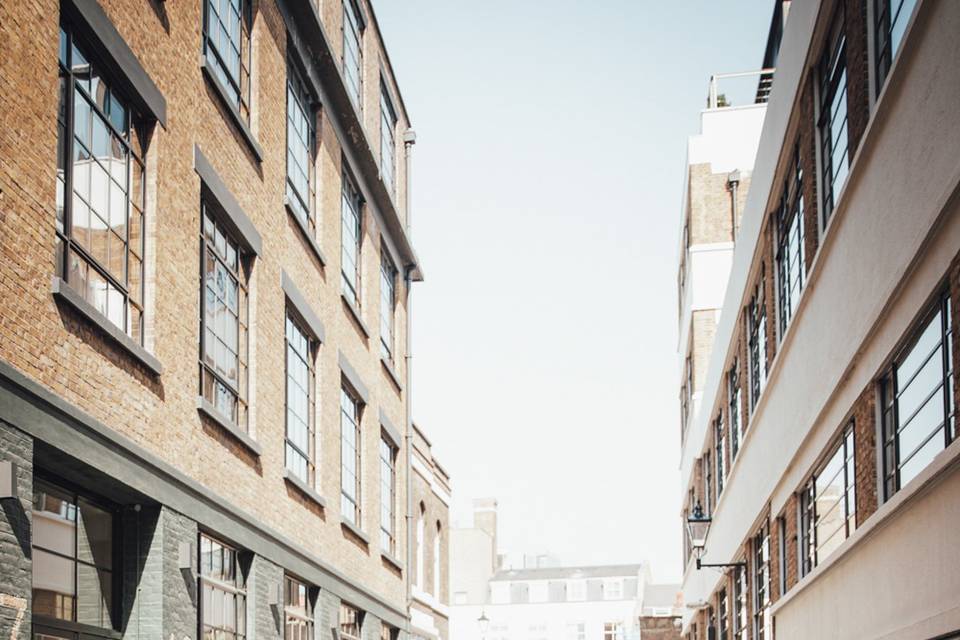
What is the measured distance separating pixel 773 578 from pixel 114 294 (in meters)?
10.5

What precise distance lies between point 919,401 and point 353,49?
1563 centimetres

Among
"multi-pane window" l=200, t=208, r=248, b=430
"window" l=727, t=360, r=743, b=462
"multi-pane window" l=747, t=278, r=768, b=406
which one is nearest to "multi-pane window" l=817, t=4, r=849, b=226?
"multi-pane window" l=747, t=278, r=768, b=406

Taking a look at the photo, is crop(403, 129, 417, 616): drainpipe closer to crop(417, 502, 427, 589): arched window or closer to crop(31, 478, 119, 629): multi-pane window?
crop(417, 502, 427, 589): arched window

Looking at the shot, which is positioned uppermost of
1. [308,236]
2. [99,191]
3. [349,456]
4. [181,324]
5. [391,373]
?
[308,236]

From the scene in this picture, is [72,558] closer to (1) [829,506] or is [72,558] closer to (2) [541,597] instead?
(1) [829,506]

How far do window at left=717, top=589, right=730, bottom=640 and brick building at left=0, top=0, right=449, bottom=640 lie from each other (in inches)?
303

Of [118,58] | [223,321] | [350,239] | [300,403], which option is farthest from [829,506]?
[350,239]

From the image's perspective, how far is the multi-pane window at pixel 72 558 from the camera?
9.48 m

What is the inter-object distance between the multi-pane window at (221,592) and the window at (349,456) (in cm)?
553

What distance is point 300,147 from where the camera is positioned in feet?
59.7

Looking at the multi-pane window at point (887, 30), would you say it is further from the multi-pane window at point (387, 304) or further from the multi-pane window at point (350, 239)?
the multi-pane window at point (387, 304)

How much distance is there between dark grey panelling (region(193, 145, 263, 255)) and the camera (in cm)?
1273

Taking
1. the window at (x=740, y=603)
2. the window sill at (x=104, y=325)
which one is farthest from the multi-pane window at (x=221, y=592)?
the window at (x=740, y=603)

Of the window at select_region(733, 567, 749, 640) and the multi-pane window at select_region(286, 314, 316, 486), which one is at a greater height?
the multi-pane window at select_region(286, 314, 316, 486)
